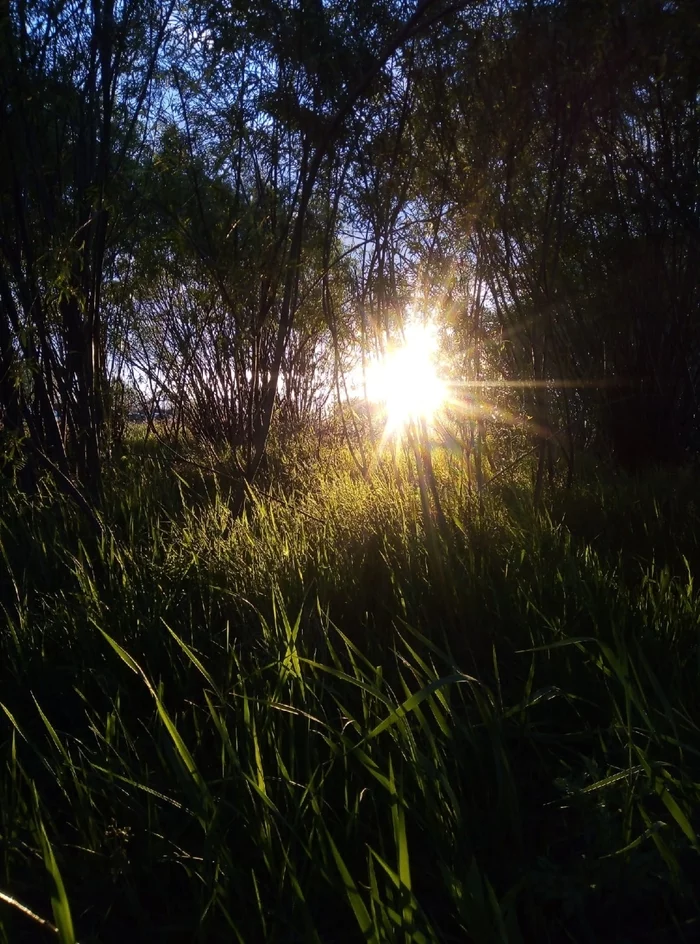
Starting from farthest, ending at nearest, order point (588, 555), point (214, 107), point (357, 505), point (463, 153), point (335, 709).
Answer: point (214, 107), point (463, 153), point (357, 505), point (588, 555), point (335, 709)

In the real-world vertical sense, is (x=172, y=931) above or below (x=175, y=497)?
below

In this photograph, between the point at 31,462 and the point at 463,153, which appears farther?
the point at 31,462

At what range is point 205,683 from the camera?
75.6 inches

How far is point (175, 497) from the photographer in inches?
170

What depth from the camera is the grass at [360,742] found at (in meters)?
1.15

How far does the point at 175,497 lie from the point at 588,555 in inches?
104

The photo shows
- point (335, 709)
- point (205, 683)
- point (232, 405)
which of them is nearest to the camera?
point (335, 709)

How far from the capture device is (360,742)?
116cm

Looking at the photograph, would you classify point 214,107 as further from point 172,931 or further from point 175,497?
point 172,931

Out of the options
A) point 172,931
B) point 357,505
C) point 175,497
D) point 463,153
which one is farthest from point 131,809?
point 463,153

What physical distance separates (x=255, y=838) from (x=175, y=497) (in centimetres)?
324

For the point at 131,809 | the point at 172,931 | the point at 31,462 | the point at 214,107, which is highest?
the point at 214,107

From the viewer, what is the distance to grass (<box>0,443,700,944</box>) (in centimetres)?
115

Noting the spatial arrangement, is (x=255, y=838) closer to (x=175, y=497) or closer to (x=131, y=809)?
(x=131, y=809)
